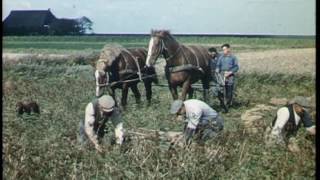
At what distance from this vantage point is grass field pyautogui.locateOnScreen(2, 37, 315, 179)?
3.93 metres

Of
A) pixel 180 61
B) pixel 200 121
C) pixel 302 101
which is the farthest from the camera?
pixel 180 61

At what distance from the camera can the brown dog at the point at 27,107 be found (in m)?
4.21

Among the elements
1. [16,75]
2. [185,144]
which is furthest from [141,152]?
[16,75]

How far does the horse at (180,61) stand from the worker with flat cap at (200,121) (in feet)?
Answer: 0.26

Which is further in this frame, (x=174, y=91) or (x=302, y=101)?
(x=174, y=91)

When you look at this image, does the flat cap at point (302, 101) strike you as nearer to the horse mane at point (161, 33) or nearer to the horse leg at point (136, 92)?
the horse mane at point (161, 33)

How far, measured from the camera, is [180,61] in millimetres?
4160

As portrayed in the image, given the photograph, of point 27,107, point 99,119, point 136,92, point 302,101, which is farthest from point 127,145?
point 302,101

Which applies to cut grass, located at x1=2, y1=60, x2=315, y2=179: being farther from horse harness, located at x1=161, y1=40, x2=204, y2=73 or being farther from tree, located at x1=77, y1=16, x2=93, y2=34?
tree, located at x1=77, y1=16, x2=93, y2=34

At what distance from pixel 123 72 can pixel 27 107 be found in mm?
802

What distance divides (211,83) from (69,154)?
1.21 meters

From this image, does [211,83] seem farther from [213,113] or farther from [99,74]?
Answer: [99,74]

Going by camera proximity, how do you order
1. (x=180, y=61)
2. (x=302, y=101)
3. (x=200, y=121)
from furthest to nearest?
(x=180, y=61) → (x=200, y=121) → (x=302, y=101)

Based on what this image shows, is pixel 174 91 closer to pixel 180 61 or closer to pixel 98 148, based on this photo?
pixel 180 61
